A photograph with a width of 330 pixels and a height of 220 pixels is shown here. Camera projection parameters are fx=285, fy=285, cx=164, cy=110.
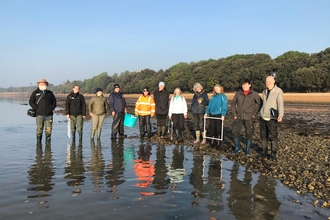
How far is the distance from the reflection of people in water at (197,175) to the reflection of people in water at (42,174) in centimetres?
265

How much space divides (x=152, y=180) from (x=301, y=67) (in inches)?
2297

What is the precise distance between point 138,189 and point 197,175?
5.09 feet

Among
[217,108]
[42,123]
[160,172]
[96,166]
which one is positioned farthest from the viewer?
[42,123]

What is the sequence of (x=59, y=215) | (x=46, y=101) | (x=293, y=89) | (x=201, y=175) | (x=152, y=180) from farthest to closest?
1. (x=293, y=89)
2. (x=46, y=101)
3. (x=201, y=175)
4. (x=152, y=180)
5. (x=59, y=215)

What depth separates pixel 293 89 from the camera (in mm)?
55500

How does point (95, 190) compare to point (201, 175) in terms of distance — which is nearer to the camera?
point (95, 190)

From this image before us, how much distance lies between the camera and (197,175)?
6215 millimetres

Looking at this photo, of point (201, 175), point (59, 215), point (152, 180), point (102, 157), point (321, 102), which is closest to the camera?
point (59, 215)

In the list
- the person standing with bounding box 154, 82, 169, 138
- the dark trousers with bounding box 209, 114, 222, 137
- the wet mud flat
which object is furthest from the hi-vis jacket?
the dark trousers with bounding box 209, 114, 222, 137

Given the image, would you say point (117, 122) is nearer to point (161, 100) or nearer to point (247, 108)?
point (161, 100)

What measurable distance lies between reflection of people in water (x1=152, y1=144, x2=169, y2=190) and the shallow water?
0.02 metres

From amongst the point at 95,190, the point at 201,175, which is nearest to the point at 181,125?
the point at 201,175

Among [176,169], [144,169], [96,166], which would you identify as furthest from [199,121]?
[96,166]

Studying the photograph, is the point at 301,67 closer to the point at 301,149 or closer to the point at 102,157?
the point at 301,149
